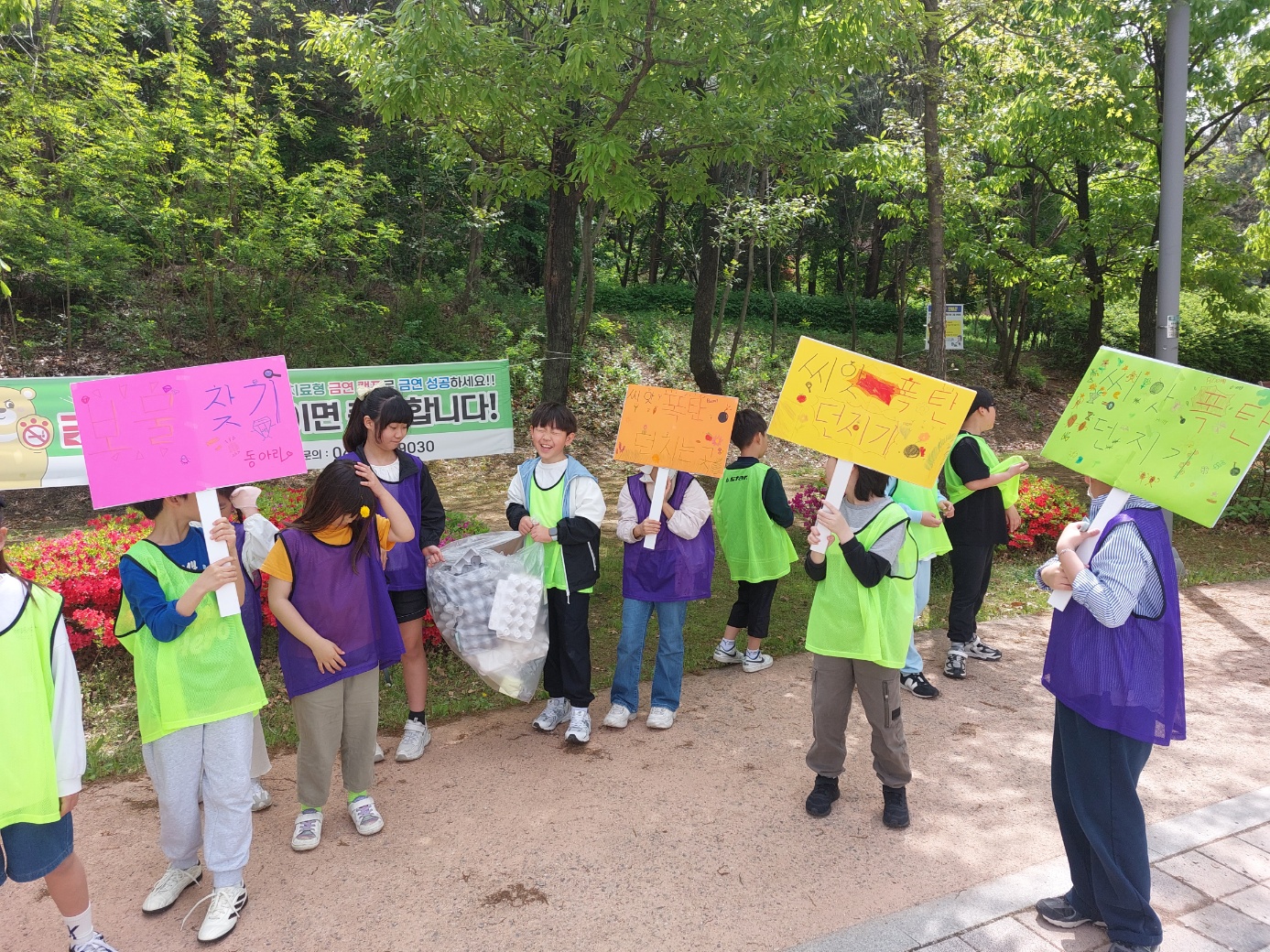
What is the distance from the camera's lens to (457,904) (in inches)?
128

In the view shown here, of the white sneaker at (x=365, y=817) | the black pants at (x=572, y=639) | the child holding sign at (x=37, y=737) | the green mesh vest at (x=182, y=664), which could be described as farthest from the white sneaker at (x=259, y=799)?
Answer: the black pants at (x=572, y=639)

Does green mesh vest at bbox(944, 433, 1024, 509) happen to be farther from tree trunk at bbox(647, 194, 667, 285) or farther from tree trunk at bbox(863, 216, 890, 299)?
tree trunk at bbox(863, 216, 890, 299)

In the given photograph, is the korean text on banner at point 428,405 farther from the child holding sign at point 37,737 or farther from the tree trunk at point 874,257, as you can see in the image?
the tree trunk at point 874,257

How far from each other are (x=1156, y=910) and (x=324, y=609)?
A: 3.41 metres

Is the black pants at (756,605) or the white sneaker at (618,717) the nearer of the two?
the white sneaker at (618,717)

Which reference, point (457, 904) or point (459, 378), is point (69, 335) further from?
point (457, 904)

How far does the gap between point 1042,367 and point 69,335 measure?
21.7 metres

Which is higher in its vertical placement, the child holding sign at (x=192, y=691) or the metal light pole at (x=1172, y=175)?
the metal light pole at (x=1172, y=175)

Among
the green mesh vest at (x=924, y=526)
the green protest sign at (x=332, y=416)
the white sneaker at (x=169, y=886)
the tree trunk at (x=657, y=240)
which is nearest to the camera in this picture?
the white sneaker at (x=169, y=886)

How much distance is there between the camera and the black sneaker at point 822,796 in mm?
3885

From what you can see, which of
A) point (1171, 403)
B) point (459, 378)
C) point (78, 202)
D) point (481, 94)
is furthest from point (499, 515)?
point (1171, 403)

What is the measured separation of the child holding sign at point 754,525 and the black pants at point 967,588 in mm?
1183

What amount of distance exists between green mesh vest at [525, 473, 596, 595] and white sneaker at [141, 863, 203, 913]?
1.99m

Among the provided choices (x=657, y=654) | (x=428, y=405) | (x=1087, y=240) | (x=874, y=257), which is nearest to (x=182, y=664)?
(x=657, y=654)
